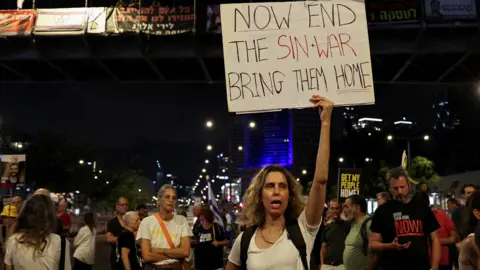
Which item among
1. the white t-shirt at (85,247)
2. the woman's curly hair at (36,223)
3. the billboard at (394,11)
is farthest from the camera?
the billboard at (394,11)

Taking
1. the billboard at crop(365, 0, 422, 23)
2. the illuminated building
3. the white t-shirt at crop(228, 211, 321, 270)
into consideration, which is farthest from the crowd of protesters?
the illuminated building

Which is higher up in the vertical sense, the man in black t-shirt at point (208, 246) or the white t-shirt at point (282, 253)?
the white t-shirt at point (282, 253)

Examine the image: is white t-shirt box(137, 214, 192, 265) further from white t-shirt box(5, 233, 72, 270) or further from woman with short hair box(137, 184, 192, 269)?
white t-shirt box(5, 233, 72, 270)

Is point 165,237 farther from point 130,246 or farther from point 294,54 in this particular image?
point 294,54

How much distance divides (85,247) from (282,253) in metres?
8.19

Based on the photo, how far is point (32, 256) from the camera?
16.1 ft

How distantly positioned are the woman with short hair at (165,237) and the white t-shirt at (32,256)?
A: 1791 millimetres

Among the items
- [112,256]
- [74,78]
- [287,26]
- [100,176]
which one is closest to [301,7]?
[287,26]

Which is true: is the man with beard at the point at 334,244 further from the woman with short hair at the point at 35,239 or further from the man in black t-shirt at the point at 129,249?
the woman with short hair at the point at 35,239

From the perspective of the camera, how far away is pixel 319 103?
4371mm

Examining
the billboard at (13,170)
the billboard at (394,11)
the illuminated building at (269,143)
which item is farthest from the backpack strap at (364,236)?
the illuminated building at (269,143)

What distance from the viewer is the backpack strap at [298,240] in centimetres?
368

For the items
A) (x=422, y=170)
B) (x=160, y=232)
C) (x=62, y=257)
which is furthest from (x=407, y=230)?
(x=422, y=170)

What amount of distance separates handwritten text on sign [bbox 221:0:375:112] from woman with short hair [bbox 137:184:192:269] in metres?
2.67
